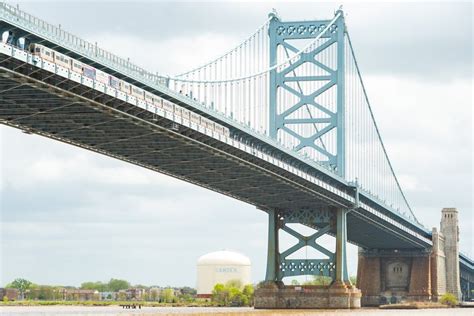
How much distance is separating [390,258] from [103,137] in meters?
93.8

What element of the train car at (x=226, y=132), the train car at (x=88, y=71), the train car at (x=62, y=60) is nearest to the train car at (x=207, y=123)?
the train car at (x=226, y=132)

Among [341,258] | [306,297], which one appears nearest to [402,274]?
[341,258]

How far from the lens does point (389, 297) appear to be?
15238 cm

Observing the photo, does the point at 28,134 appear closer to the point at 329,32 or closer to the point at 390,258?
the point at 329,32

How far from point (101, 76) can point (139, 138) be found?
13.8 metres

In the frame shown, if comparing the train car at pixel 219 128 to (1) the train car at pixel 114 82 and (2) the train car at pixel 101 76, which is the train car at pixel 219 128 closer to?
(1) the train car at pixel 114 82

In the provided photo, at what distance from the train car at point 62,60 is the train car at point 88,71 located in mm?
1384

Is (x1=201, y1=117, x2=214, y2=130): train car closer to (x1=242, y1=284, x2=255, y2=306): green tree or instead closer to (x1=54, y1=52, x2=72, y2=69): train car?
(x1=54, y1=52, x2=72, y2=69): train car

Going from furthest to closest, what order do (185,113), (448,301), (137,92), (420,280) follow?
(420,280), (448,301), (185,113), (137,92)

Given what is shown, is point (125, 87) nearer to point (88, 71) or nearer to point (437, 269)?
point (88, 71)

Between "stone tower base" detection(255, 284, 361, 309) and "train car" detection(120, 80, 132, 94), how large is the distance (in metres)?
45.5

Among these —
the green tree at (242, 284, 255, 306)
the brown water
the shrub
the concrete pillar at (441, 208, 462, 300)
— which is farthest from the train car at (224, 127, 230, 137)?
the concrete pillar at (441, 208, 462, 300)

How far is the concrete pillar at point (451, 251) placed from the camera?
165m

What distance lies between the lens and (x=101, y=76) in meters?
55.6
